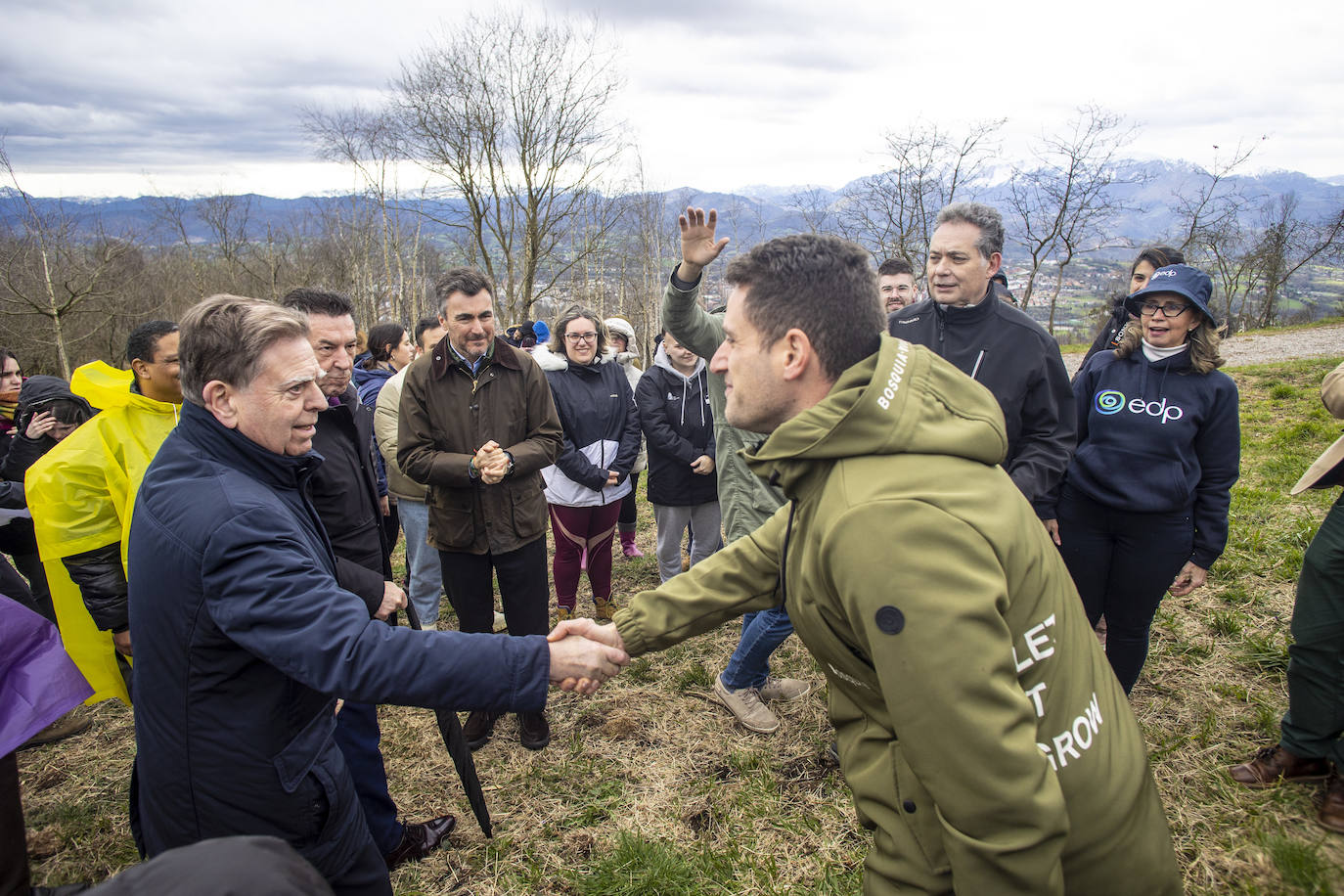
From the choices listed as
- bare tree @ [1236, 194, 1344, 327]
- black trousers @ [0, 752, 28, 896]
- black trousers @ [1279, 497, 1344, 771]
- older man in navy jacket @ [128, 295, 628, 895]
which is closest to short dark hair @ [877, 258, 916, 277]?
black trousers @ [1279, 497, 1344, 771]

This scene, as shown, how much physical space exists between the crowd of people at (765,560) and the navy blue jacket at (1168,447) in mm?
16

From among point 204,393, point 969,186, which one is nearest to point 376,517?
point 204,393

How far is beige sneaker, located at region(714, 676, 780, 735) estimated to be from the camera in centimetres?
382

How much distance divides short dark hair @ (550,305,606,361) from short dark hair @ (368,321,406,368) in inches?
86.3

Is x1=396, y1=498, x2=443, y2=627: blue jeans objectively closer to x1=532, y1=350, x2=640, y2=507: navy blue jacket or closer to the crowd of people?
x1=532, y1=350, x2=640, y2=507: navy blue jacket

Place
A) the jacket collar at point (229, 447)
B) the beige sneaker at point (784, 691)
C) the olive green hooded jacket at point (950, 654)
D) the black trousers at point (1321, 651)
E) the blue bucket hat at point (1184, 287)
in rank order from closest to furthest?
the olive green hooded jacket at point (950, 654), the jacket collar at point (229, 447), the black trousers at point (1321, 651), the blue bucket hat at point (1184, 287), the beige sneaker at point (784, 691)

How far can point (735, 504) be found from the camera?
392 centimetres

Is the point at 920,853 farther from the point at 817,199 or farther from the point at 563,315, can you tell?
the point at 817,199

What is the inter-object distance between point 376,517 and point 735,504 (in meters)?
1.95

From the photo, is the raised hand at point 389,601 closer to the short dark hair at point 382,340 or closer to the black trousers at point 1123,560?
the black trousers at point 1123,560

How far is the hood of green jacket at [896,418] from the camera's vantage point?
1.42m

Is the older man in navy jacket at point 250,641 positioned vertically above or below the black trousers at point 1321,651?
above

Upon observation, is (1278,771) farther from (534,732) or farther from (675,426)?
(675,426)

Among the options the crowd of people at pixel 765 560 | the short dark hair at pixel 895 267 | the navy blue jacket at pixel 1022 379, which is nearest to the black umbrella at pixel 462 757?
the crowd of people at pixel 765 560
